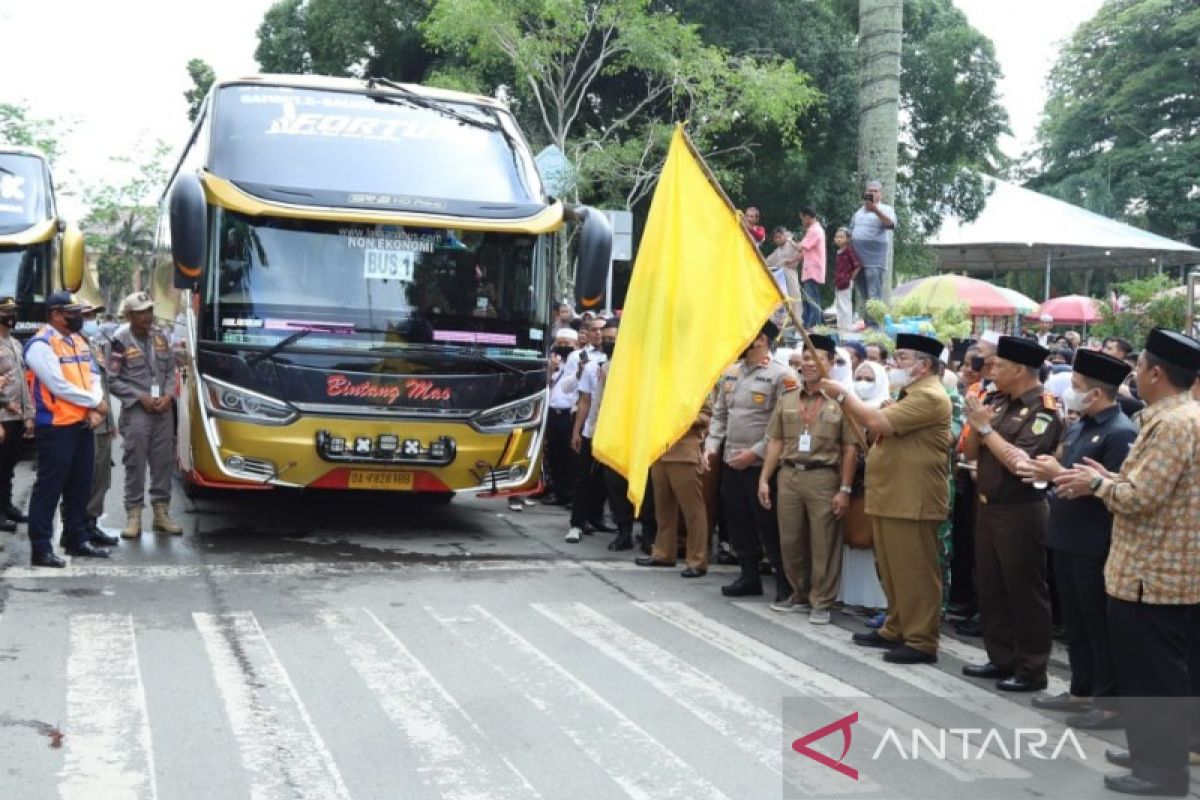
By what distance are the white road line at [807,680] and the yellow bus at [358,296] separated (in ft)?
8.68

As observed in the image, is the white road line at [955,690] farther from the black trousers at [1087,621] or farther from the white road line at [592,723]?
the white road line at [592,723]

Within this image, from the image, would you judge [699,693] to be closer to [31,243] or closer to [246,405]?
[246,405]

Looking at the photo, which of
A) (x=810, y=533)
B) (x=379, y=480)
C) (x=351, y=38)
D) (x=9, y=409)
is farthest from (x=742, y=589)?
(x=351, y=38)

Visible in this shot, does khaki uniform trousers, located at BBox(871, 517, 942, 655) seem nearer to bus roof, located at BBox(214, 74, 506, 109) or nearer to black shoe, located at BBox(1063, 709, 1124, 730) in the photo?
black shoe, located at BBox(1063, 709, 1124, 730)

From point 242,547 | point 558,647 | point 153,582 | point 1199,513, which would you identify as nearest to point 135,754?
point 558,647

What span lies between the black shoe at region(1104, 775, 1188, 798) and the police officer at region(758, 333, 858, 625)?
336cm

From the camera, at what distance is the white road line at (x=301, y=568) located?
945cm

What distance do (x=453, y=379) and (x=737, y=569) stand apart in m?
2.79

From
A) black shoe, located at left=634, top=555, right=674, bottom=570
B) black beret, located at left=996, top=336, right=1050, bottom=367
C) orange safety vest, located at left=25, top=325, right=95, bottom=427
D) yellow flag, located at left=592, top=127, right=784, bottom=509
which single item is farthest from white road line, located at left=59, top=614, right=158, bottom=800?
black beret, located at left=996, top=336, right=1050, bottom=367

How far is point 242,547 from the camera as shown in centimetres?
1082

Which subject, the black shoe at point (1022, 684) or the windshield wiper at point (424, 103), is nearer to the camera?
the black shoe at point (1022, 684)

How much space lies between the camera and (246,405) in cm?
1039

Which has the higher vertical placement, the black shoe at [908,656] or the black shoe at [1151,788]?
the black shoe at [1151,788]

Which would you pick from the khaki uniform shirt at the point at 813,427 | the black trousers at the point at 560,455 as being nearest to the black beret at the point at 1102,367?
the khaki uniform shirt at the point at 813,427
